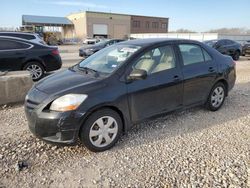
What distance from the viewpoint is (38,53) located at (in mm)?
8508

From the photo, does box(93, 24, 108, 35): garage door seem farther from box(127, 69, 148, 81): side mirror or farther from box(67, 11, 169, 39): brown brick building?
box(127, 69, 148, 81): side mirror

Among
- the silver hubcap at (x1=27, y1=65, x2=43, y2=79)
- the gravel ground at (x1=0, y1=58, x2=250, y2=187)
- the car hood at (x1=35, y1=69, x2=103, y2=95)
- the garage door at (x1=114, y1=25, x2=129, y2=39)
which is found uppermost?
the garage door at (x1=114, y1=25, x2=129, y2=39)

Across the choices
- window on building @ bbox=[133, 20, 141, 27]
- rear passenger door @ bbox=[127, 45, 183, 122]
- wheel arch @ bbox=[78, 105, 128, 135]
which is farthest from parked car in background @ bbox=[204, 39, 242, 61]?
window on building @ bbox=[133, 20, 141, 27]

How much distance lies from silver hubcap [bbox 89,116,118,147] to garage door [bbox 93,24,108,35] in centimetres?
6746

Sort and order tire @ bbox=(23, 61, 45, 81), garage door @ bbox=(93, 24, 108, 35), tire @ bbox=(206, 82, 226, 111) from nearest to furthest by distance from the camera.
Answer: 1. tire @ bbox=(206, 82, 226, 111)
2. tire @ bbox=(23, 61, 45, 81)
3. garage door @ bbox=(93, 24, 108, 35)

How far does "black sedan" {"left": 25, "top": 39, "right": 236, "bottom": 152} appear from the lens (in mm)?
3438

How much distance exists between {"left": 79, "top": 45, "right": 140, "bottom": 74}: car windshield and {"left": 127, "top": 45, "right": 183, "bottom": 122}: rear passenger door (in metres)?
0.23

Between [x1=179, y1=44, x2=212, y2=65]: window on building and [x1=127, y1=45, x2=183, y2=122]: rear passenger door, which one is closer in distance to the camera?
[x1=127, y1=45, x2=183, y2=122]: rear passenger door

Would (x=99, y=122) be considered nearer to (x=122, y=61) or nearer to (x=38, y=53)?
(x=122, y=61)

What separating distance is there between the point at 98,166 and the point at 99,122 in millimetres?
614

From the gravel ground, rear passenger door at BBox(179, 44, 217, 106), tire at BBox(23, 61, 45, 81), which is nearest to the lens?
the gravel ground

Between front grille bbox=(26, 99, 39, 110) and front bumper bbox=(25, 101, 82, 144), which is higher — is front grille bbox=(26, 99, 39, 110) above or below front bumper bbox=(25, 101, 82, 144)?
above

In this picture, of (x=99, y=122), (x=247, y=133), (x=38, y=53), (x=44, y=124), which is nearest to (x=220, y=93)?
(x=247, y=133)

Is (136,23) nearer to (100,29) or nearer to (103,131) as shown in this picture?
(100,29)
